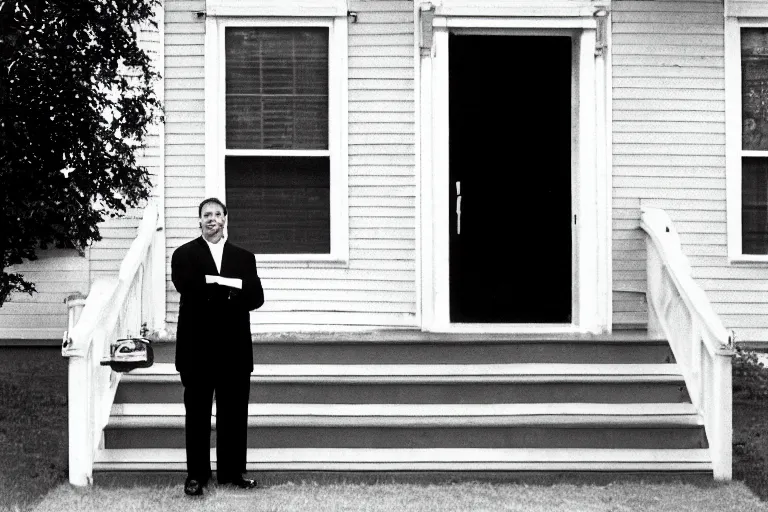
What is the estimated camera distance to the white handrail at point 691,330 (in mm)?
7289

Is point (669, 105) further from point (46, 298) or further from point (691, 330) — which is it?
point (46, 298)

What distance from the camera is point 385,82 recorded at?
9.48m

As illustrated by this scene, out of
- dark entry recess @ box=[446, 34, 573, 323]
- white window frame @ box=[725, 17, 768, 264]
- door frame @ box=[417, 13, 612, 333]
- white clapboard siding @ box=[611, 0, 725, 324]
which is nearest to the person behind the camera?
door frame @ box=[417, 13, 612, 333]

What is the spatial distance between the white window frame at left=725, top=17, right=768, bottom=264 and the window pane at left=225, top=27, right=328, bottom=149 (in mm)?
3241

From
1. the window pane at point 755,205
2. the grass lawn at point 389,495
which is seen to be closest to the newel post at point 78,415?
the grass lawn at point 389,495

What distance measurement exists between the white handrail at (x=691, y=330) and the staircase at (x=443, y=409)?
0.41 feet

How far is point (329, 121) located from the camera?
9.52m

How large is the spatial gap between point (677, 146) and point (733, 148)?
459mm

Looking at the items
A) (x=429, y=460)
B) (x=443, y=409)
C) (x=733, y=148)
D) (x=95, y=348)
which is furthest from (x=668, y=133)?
(x=95, y=348)

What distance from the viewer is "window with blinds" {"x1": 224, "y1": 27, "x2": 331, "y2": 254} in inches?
375

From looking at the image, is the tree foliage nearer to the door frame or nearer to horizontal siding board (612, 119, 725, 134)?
the door frame

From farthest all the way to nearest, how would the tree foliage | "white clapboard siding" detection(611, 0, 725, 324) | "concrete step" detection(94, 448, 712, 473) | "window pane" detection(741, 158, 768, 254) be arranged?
"window pane" detection(741, 158, 768, 254)
"white clapboard siding" detection(611, 0, 725, 324)
the tree foliage
"concrete step" detection(94, 448, 712, 473)

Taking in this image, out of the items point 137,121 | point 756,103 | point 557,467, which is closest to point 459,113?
point 756,103

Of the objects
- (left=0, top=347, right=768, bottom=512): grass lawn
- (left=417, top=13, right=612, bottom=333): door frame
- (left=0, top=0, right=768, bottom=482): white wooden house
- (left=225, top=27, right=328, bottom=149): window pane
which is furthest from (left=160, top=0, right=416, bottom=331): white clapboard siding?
(left=0, top=347, right=768, bottom=512): grass lawn
